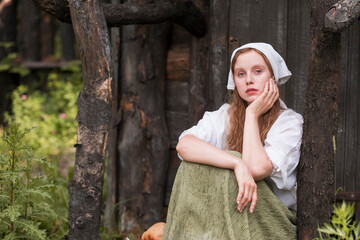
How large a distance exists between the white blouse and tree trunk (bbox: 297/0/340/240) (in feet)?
0.21

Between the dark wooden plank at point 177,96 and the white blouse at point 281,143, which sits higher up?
the dark wooden plank at point 177,96

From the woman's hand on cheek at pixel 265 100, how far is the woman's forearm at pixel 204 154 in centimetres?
33

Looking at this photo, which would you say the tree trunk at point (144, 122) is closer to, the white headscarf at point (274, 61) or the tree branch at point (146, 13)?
the tree branch at point (146, 13)

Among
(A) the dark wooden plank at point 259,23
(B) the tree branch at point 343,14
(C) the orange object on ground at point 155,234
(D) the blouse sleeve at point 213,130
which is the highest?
(A) the dark wooden plank at point 259,23

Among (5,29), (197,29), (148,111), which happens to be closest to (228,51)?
(197,29)

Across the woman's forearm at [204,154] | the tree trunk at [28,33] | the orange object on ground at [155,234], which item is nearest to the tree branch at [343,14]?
the woman's forearm at [204,154]

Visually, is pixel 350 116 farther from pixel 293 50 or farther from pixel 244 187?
pixel 244 187

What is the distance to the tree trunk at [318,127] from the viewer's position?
112 inches

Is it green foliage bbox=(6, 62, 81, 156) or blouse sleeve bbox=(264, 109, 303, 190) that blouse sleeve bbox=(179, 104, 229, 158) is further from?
green foliage bbox=(6, 62, 81, 156)

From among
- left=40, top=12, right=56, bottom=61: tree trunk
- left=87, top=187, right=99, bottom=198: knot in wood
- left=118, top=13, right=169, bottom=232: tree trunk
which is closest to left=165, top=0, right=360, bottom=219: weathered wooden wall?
left=118, top=13, right=169, bottom=232: tree trunk

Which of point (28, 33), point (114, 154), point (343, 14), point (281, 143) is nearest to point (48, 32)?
point (28, 33)

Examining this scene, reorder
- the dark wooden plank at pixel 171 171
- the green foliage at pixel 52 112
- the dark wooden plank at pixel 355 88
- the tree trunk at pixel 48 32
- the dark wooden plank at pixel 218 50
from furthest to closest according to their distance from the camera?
the tree trunk at pixel 48 32 → the green foliage at pixel 52 112 → the dark wooden plank at pixel 171 171 → the dark wooden plank at pixel 218 50 → the dark wooden plank at pixel 355 88

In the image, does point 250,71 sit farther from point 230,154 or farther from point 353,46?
point 353,46

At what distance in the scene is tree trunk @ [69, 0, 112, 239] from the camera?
3219mm
